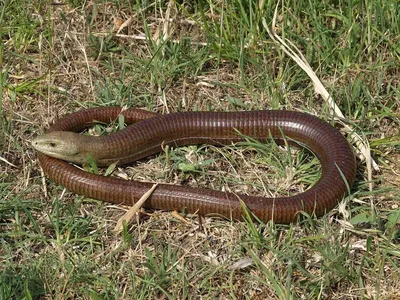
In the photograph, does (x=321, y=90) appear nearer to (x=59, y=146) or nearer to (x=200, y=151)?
(x=200, y=151)

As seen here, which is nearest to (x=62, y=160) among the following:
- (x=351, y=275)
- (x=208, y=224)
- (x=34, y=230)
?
(x=34, y=230)

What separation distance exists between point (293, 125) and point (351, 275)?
3.93 feet

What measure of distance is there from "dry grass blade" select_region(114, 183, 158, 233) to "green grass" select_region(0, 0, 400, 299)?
55mm

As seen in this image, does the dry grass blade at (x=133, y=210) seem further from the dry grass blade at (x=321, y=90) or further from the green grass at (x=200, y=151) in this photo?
the dry grass blade at (x=321, y=90)

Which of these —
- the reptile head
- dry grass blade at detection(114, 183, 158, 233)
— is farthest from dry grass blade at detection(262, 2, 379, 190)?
the reptile head

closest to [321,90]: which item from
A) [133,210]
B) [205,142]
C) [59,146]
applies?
[205,142]

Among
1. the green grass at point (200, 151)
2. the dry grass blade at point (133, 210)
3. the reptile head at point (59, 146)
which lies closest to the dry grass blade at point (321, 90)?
the green grass at point (200, 151)

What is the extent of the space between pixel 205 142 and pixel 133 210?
784 mm

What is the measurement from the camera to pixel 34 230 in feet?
13.5

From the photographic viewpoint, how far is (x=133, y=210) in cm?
420

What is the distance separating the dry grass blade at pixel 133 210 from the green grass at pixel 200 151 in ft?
0.18

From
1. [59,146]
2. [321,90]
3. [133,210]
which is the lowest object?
[133,210]

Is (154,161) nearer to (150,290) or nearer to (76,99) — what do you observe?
(76,99)

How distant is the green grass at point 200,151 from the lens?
12.5 feet
